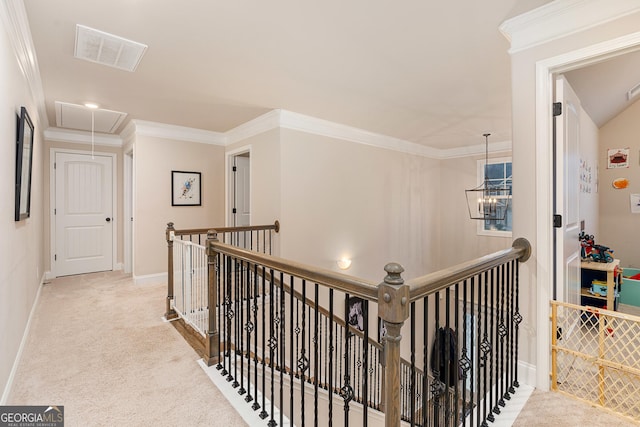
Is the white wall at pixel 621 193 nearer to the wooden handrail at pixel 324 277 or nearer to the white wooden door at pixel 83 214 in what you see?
the wooden handrail at pixel 324 277

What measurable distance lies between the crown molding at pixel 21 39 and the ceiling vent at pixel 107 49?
28cm

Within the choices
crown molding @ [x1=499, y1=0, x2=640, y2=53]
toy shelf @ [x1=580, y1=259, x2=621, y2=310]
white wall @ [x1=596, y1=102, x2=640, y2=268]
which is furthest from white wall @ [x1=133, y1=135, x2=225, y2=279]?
white wall @ [x1=596, y1=102, x2=640, y2=268]

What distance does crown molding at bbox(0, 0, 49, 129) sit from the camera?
178cm

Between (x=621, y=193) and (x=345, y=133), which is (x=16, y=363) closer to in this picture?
→ (x=345, y=133)

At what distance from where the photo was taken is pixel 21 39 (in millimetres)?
2102

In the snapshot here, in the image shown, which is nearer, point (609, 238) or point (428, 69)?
point (428, 69)

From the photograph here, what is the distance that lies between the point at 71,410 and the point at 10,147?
175 cm

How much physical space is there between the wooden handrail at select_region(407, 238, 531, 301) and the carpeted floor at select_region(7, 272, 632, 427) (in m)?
0.91

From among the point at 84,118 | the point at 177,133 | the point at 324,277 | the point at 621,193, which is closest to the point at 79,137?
the point at 84,118

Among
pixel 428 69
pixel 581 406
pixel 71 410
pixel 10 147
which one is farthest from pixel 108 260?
pixel 581 406

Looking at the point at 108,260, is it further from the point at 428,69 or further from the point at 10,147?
the point at 428,69

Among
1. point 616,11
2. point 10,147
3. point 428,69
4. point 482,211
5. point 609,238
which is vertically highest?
point 428,69

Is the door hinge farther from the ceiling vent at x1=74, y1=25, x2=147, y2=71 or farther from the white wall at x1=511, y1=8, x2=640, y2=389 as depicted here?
the ceiling vent at x1=74, y1=25, x2=147, y2=71

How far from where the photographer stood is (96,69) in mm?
2791
